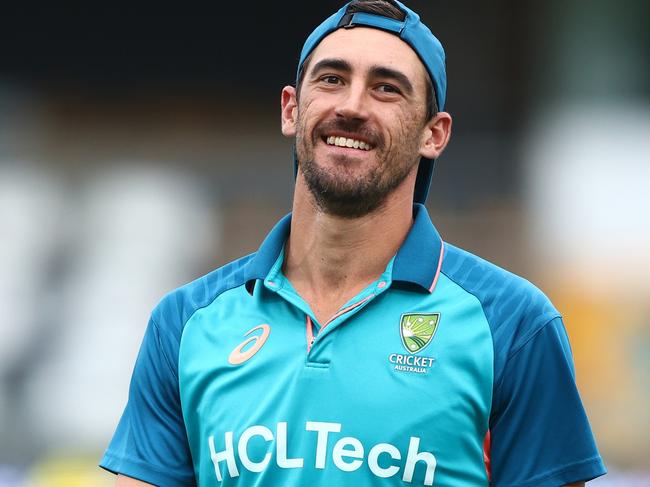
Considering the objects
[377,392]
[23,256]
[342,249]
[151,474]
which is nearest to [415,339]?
[377,392]

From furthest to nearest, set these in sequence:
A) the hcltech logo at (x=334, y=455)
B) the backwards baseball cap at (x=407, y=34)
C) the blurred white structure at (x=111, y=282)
A: 1. the blurred white structure at (x=111, y=282)
2. the backwards baseball cap at (x=407, y=34)
3. the hcltech logo at (x=334, y=455)

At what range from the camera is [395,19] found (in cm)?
261

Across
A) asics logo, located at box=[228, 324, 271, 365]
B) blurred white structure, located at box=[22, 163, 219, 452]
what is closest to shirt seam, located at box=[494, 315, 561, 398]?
asics logo, located at box=[228, 324, 271, 365]

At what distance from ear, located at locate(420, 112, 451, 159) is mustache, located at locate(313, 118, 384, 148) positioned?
16cm

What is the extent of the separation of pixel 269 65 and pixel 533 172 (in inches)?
73.1

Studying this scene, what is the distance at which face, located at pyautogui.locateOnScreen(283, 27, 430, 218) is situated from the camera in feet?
7.98

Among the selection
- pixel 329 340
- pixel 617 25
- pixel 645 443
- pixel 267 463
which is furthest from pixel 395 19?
pixel 617 25

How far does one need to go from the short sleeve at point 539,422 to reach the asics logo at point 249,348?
47cm

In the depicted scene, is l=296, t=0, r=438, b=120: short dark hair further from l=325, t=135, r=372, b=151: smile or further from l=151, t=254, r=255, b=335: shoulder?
l=151, t=254, r=255, b=335: shoulder

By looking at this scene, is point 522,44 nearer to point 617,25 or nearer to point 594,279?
point 617,25

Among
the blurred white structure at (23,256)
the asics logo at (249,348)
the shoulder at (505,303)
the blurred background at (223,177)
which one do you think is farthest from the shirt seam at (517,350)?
the blurred white structure at (23,256)

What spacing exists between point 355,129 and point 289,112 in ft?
0.95

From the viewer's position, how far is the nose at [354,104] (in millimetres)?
2420

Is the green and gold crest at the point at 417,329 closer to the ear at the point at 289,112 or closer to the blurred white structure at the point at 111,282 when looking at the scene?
the ear at the point at 289,112
